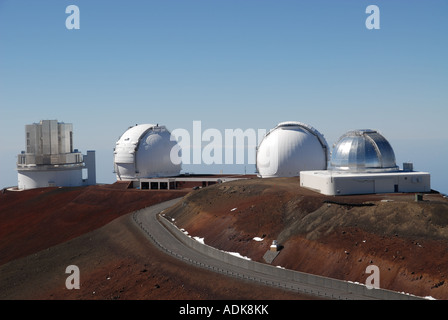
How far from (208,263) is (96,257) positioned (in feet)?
31.7

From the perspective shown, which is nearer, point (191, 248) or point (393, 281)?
point (393, 281)

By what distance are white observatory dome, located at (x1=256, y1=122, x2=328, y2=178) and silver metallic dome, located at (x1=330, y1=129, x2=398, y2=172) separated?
43.9 ft

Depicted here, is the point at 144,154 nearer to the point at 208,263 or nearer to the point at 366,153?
the point at 366,153

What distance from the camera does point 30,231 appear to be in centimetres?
5084

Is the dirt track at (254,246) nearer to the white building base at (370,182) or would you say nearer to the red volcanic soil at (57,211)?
the red volcanic soil at (57,211)

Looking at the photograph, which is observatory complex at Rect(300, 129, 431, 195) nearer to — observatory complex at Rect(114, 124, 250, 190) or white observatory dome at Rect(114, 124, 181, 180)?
observatory complex at Rect(114, 124, 250, 190)

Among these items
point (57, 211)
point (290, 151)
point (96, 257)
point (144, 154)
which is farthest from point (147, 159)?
point (96, 257)

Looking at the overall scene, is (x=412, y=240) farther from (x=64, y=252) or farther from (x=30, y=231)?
(x=30, y=231)

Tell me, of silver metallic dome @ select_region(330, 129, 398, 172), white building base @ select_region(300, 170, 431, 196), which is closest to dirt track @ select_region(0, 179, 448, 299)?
white building base @ select_region(300, 170, 431, 196)

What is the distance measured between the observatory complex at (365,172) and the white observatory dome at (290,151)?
12008mm

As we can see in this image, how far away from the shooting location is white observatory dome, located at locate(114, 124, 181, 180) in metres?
67.7

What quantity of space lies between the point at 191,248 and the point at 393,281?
635 inches

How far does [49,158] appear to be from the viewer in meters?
71.9
